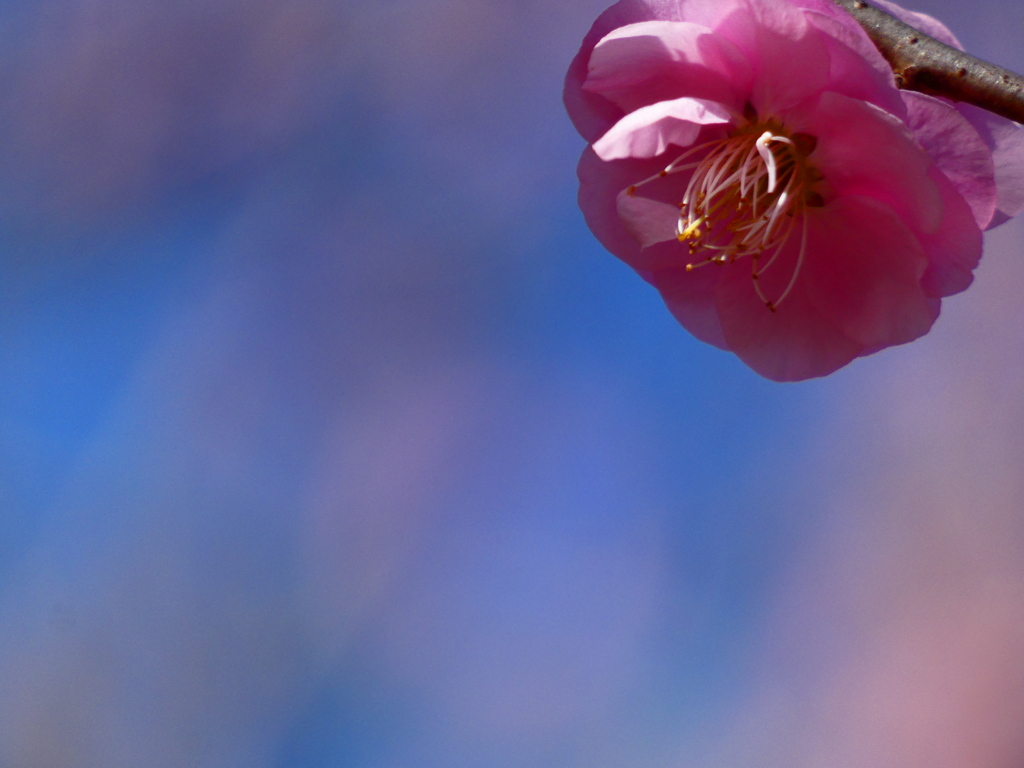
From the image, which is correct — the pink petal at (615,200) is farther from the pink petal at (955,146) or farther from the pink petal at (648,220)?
the pink petal at (955,146)

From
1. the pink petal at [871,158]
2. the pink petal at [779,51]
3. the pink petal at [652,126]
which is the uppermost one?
the pink petal at [779,51]

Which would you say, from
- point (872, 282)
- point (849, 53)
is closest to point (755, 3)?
point (849, 53)

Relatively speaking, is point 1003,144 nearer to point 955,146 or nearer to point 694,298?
point 955,146

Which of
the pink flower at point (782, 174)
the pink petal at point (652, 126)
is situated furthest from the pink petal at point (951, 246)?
the pink petal at point (652, 126)

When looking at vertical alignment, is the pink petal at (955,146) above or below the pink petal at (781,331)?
above

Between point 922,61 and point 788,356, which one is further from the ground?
point 922,61

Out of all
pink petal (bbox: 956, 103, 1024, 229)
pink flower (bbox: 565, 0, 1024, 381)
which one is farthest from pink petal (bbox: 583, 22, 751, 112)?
pink petal (bbox: 956, 103, 1024, 229)

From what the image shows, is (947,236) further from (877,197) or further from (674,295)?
(674,295)
